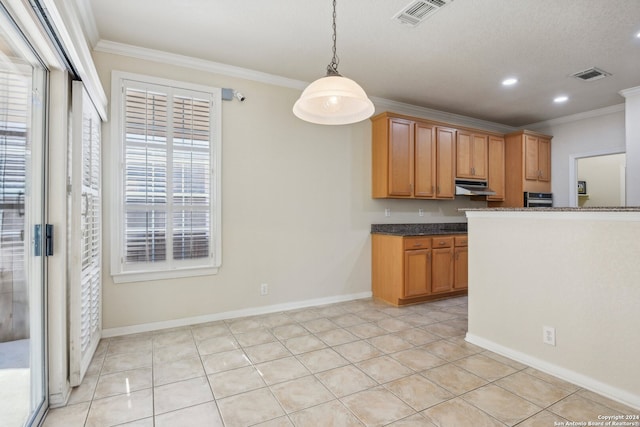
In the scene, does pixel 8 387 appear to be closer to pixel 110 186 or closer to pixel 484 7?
pixel 110 186

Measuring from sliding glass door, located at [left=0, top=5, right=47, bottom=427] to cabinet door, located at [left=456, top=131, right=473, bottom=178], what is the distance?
186 inches

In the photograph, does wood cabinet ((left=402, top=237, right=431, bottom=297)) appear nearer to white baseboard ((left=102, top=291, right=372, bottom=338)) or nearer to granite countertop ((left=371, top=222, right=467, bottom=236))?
granite countertop ((left=371, top=222, right=467, bottom=236))

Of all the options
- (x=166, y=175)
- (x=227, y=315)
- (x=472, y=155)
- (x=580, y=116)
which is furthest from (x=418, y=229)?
(x=166, y=175)

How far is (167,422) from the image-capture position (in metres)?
1.85

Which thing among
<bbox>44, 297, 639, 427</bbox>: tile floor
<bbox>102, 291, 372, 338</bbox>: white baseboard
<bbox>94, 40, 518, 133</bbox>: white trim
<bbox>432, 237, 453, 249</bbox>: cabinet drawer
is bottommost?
<bbox>44, 297, 639, 427</bbox>: tile floor

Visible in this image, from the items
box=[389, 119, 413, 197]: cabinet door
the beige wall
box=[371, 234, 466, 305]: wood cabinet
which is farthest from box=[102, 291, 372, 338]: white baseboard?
box=[389, 119, 413, 197]: cabinet door

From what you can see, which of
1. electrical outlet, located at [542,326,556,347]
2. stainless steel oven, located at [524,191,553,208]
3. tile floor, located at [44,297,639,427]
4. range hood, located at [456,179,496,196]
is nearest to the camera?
tile floor, located at [44,297,639,427]

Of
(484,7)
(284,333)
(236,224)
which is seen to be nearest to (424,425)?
(284,333)

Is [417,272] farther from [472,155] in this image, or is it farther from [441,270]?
[472,155]

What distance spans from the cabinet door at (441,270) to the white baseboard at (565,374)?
1.36 m

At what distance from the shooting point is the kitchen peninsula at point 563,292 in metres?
2.06

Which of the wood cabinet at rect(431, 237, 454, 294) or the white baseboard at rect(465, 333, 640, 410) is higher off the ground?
the wood cabinet at rect(431, 237, 454, 294)

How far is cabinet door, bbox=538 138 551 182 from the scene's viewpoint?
17.7 ft

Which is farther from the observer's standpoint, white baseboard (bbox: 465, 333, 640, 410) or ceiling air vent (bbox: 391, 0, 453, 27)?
ceiling air vent (bbox: 391, 0, 453, 27)
